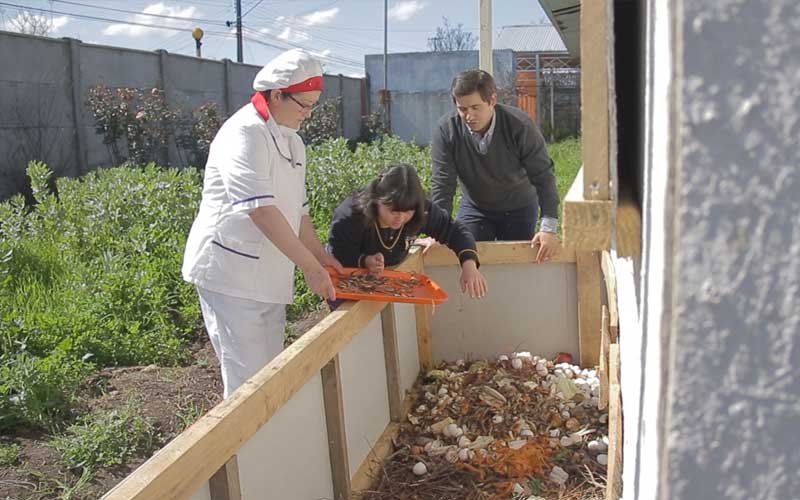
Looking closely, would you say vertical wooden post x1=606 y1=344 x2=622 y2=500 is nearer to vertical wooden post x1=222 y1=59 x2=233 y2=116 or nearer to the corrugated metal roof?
vertical wooden post x1=222 y1=59 x2=233 y2=116

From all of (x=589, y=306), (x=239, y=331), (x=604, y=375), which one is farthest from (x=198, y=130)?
(x=239, y=331)

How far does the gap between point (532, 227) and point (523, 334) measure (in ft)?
1.99

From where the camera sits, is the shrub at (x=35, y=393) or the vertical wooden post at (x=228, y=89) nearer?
the shrub at (x=35, y=393)

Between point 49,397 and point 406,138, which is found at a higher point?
point 406,138

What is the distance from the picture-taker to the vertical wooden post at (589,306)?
4512 mm

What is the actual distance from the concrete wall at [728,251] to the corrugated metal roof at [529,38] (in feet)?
145

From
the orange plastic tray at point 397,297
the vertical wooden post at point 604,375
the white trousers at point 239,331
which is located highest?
the orange plastic tray at point 397,297

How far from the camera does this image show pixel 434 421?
157 inches

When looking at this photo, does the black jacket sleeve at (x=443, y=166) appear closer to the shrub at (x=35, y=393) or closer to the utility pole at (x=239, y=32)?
the shrub at (x=35, y=393)

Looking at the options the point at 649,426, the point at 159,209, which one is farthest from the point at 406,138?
the point at 649,426

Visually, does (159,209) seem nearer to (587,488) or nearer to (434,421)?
(434,421)

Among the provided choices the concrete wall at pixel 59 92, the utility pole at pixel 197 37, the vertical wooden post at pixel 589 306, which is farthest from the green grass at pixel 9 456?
the utility pole at pixel 197 37

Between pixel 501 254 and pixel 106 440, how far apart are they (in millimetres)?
2147

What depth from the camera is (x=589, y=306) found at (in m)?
4.57
